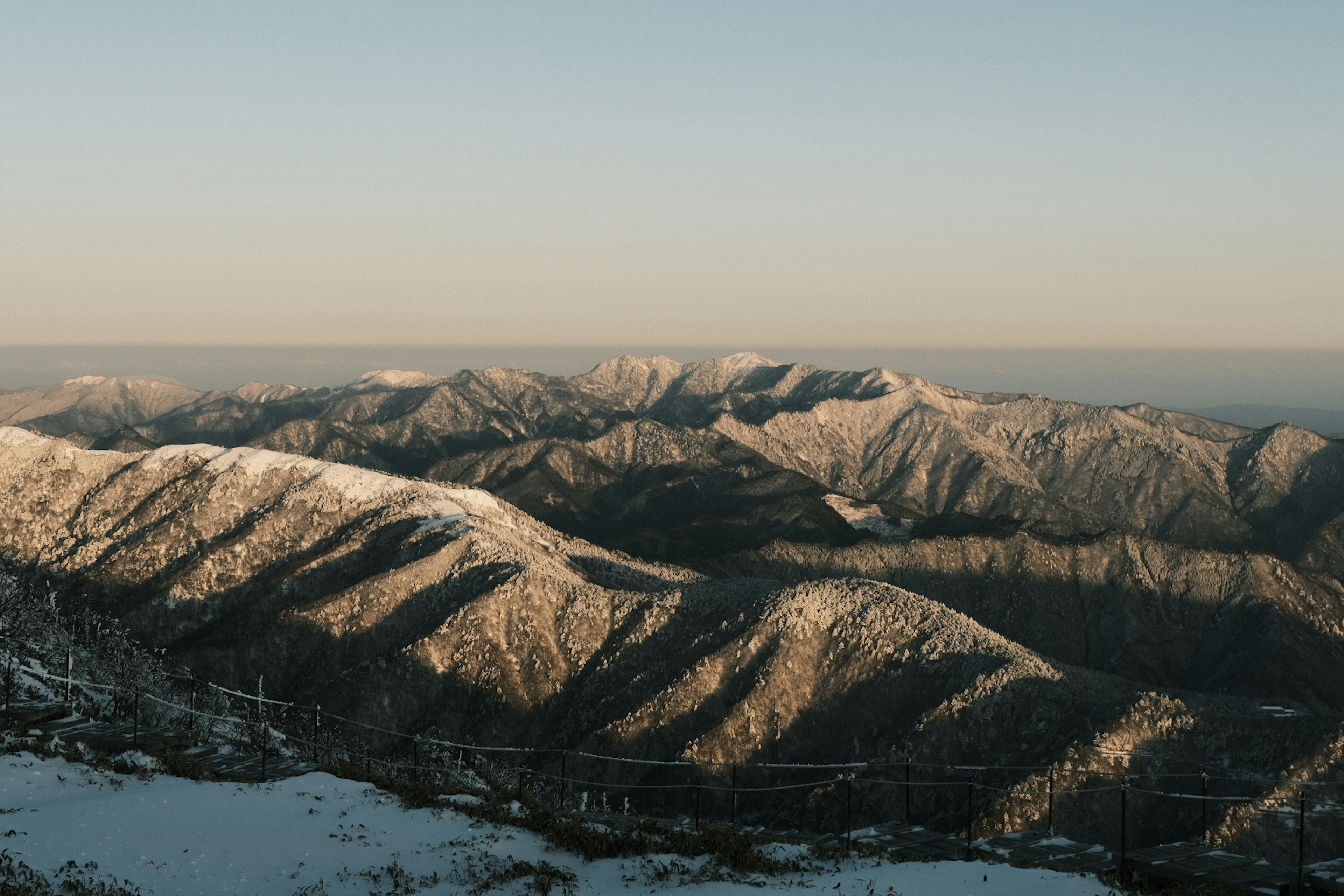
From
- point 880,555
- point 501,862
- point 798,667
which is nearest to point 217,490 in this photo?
point 798,667

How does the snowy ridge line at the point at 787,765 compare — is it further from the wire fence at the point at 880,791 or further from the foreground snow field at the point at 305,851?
the foreground snow field at the point at 305,851

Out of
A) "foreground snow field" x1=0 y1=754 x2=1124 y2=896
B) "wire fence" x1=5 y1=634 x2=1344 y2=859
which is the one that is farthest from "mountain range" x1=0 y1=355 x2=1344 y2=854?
"foreground snow field" x1=0 y1=754 x2=1124 y2=896

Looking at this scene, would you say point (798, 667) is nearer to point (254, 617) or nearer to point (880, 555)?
point (254, 617)

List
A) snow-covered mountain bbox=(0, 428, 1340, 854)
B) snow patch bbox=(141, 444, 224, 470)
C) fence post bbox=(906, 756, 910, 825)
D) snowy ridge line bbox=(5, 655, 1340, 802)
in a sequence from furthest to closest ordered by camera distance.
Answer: snow patch bbox=(141, 444, 224, 470) → snow-covered mountain bbox=(0, 428, 1340, 854) → snowy ridge line bbox=(5, 655, 1340, 802) → fence post bbox=(906, 756, 910, 825)

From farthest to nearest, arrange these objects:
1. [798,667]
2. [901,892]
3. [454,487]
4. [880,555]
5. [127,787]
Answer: [880,555]
[454,487]
[798,667]
[127,787]
[901,892]

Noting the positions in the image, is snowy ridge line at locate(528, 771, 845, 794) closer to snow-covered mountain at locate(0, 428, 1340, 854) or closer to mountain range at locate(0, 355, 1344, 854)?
snow-covered mountain at locate(0, 428, 1340, 854)

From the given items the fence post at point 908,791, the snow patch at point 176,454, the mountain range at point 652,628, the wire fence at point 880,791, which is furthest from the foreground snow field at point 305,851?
the snow patch at point 176,454

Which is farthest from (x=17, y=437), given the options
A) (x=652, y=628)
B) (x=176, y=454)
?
(x=652, y=628)
